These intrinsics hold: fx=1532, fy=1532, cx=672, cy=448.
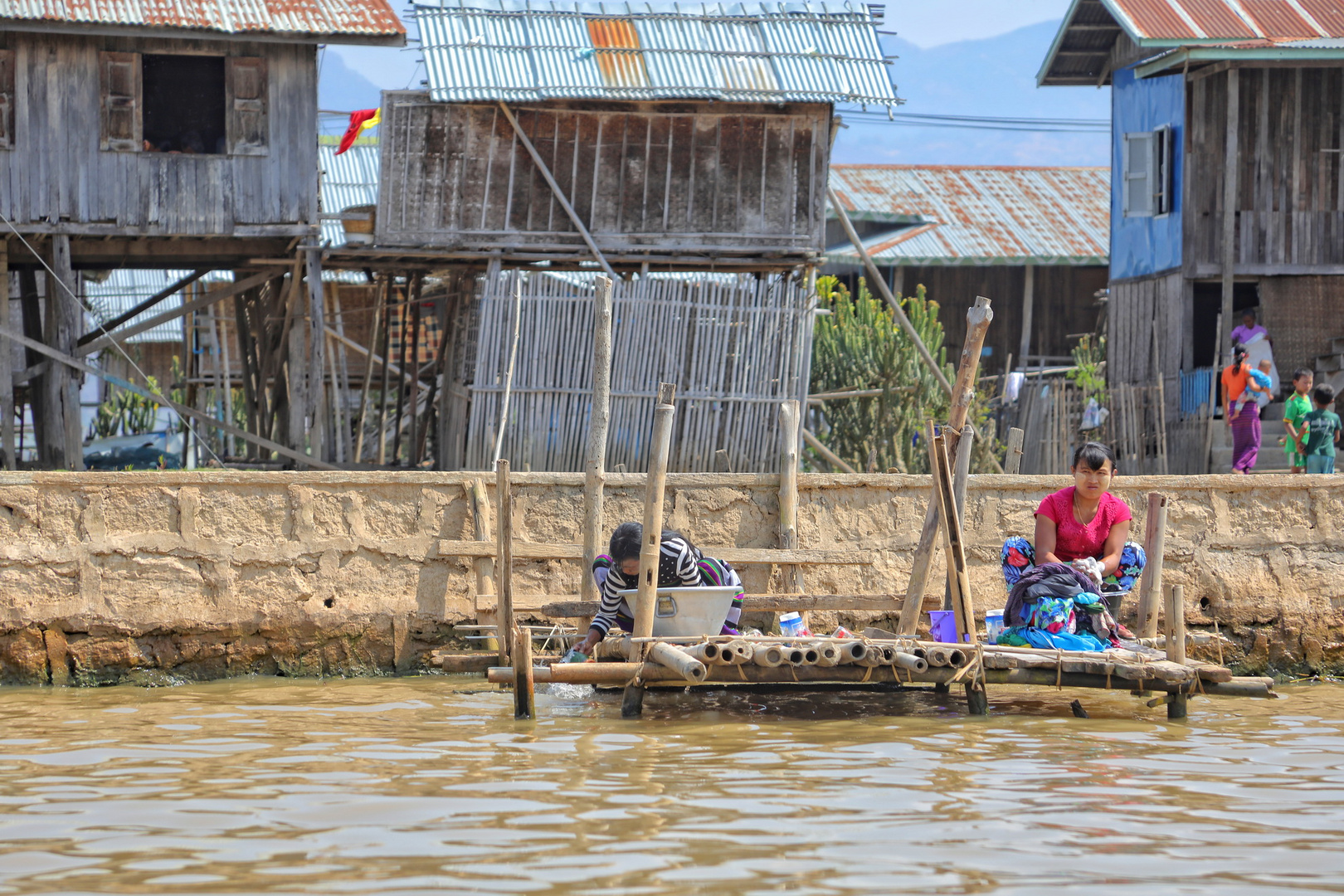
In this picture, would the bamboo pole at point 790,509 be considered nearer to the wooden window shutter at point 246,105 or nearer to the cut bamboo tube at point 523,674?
the cut bamboo tube at point 523,674

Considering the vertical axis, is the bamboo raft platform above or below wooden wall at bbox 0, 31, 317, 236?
below

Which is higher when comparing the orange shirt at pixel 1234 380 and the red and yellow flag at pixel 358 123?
the red and yellow flag at pixel 358 123

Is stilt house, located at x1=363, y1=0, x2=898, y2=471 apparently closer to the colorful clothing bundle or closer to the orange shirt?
the orange shirt

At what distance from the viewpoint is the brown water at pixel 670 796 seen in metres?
5.08

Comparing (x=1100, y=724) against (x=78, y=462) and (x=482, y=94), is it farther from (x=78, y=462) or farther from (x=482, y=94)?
(x=78, y=462)

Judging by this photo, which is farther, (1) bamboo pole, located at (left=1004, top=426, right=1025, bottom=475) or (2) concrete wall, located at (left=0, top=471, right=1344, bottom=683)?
(1) bamboo pole, located at (left=1004, top=426, right=1025, bottom=475)

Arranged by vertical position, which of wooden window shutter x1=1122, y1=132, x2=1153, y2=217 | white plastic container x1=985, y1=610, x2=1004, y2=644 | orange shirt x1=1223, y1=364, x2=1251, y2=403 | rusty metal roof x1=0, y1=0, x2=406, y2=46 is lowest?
white plastic container x1=985, y1=610, x2=1004, y2=644

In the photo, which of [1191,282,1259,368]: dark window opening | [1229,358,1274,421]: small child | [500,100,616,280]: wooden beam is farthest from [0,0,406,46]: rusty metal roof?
[1191,282,1259,368]: dark window opening

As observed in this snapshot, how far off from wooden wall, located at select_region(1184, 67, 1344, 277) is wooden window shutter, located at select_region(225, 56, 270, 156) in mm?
10663

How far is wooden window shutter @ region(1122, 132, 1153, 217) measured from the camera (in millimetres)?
19297

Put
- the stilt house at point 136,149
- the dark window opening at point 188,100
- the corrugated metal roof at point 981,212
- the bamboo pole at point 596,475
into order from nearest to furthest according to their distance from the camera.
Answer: the bamboo pole at point 596,475
the stilt house at point 136,149
the dark window opening at point 188,100
the corrugated metal roof at point 981,212

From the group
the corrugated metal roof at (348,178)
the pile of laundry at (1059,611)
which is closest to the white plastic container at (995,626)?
the pile of laundry at (1059,611)

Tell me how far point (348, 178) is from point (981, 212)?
10944mm

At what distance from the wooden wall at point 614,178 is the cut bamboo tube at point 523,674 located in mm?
8324
